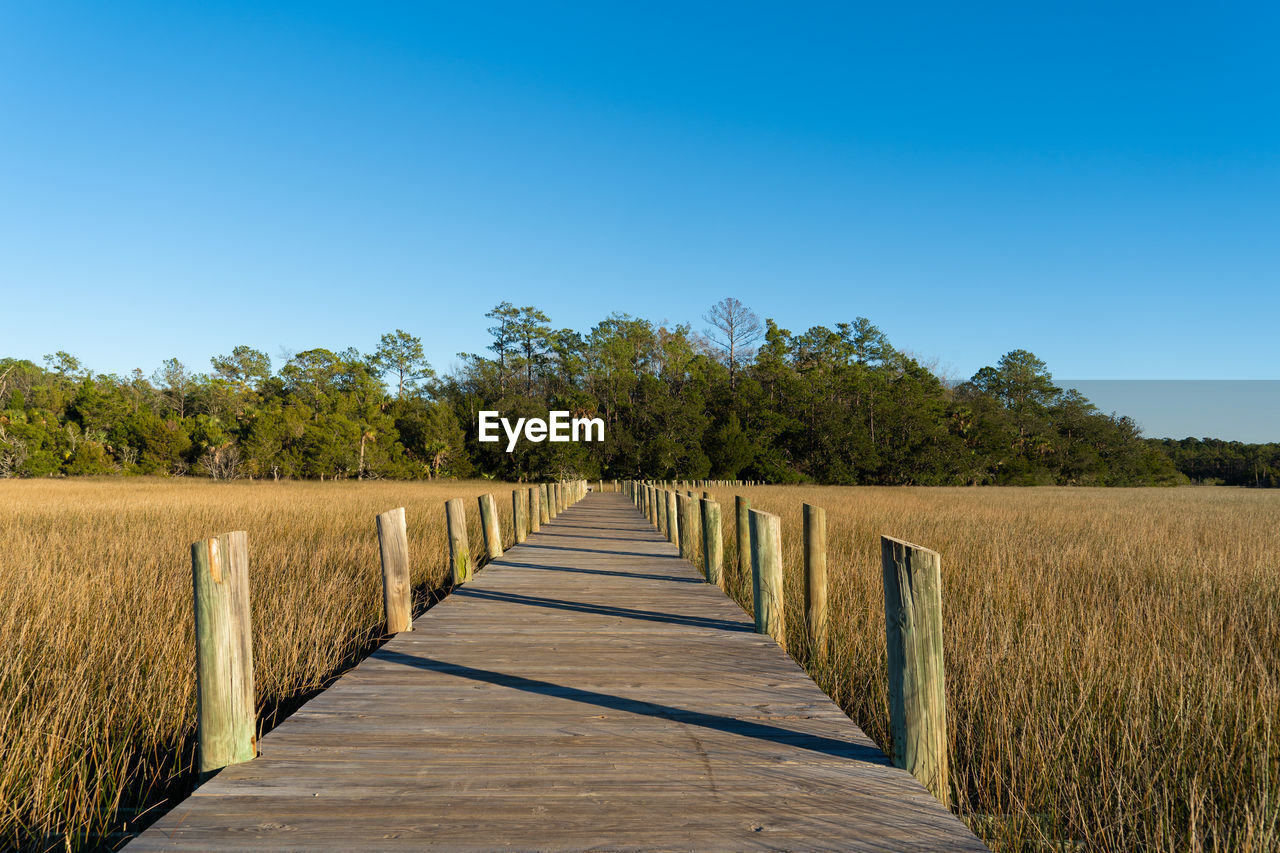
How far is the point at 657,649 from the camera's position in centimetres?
475

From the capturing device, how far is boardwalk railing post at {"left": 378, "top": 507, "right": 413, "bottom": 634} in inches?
196

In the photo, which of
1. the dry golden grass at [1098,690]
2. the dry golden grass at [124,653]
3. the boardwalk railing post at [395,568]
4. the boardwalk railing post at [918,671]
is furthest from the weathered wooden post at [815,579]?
the dry golden grass at [124,653]

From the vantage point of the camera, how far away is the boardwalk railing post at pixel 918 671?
275 centimetres

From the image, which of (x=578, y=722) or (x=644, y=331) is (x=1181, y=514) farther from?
(x=644, y=331)

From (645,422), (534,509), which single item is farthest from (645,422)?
(534,509)

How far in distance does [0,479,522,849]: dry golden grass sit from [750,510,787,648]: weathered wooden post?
3.34 m

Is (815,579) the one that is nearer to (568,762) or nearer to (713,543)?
(713,543)

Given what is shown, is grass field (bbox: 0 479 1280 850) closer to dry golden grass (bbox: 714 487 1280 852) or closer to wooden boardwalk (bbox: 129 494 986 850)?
dry golden grass (bbox: 714 487 1280 852)

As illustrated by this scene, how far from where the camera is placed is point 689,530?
377 inches

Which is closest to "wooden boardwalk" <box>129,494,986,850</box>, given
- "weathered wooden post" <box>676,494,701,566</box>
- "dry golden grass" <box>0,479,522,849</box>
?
"dry golden grass" <box>0,479,522,849</box>

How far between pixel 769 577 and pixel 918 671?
233 centimetres

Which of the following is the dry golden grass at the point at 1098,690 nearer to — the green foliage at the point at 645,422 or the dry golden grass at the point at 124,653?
A: the dry golden grass at the point at 124,653

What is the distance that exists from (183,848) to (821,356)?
60427mm

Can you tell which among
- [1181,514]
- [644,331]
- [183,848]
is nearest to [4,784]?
[183,848]
